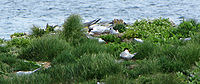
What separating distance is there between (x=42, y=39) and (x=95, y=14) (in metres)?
9.99

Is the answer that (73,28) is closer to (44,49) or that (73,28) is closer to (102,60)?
(44,49)

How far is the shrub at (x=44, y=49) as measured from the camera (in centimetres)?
743

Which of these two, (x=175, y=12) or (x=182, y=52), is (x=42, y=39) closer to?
(x=182, y=52)

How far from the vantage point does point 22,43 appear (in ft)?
29.4

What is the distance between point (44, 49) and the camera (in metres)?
7.48

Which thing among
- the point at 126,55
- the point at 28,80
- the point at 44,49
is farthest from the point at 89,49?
the point at 28,80

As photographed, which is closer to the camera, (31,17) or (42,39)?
(42,39)

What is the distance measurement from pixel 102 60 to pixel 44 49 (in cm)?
235

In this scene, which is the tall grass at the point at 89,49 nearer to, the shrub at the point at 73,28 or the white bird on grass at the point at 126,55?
the white bird on grass at the point at 126,55

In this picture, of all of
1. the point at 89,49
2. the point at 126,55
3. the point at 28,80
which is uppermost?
the point at 28,80

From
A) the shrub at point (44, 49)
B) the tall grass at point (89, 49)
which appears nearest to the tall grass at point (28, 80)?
the tall grass at point (89, 49)

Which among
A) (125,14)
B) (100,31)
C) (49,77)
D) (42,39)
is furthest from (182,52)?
(125,14)

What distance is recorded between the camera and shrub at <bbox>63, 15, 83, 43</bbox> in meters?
8.70

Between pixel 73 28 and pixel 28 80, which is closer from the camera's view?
pixel 28 80
